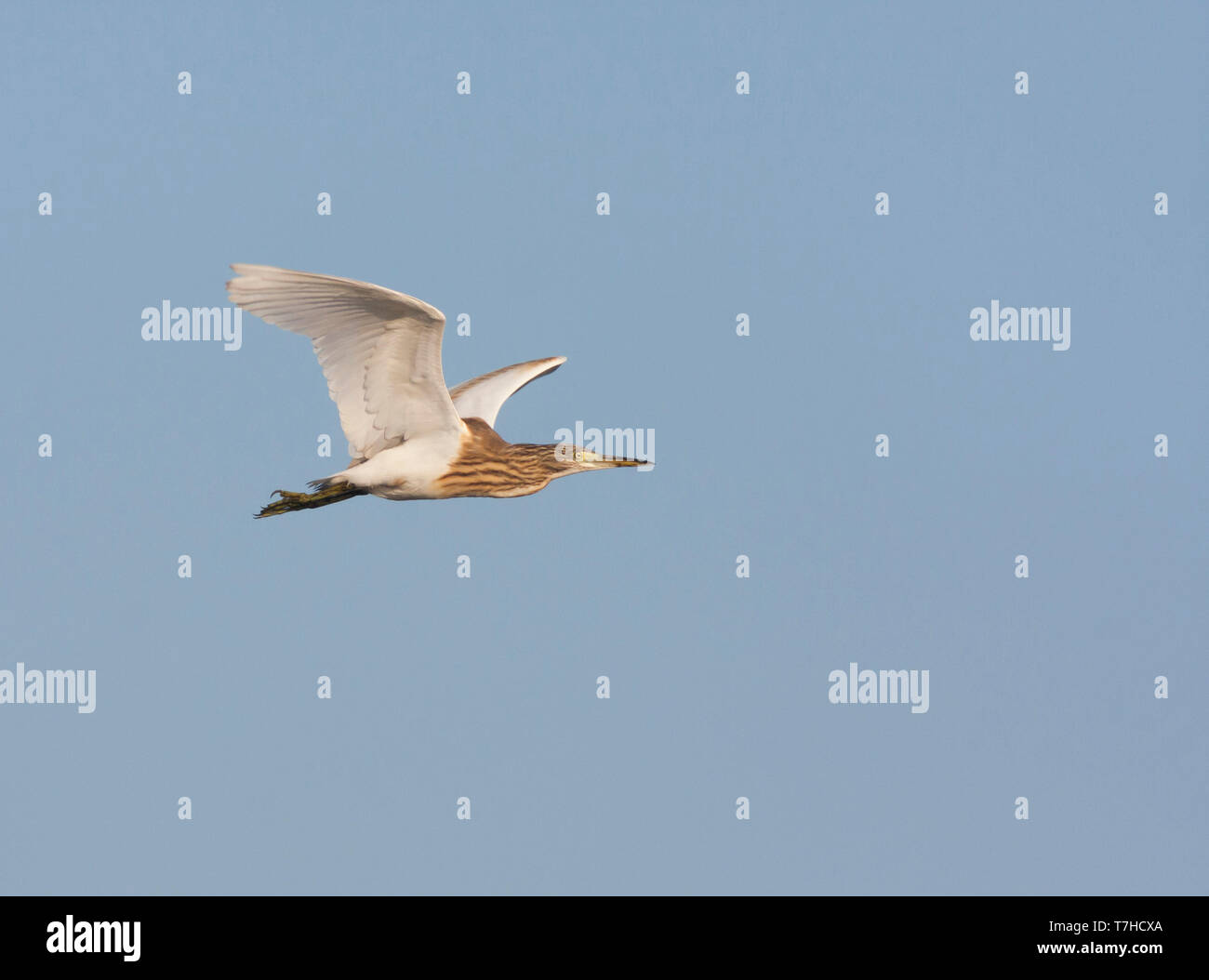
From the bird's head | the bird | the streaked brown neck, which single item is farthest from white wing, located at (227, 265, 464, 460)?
the bird's head

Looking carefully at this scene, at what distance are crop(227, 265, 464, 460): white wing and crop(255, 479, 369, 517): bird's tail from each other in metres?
0.42

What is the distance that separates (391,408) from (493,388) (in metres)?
3.18

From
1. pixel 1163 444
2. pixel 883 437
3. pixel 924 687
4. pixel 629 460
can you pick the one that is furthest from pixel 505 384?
pixel 924 687

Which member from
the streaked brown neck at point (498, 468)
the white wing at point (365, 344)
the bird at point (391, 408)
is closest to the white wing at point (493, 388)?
the bird at point (391, 408)

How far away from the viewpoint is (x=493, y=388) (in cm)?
2180

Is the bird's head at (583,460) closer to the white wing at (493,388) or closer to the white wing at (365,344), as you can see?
the white wing at (365,344)

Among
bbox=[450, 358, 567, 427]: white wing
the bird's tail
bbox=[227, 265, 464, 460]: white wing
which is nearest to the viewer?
bbox=[227, 265, 464, 460]: white wing

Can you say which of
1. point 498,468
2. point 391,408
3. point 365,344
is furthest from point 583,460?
point 365,344

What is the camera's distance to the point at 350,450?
756 inches

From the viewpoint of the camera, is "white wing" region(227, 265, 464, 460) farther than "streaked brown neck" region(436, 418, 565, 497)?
No

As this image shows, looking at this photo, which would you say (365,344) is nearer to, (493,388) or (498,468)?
(498,468)

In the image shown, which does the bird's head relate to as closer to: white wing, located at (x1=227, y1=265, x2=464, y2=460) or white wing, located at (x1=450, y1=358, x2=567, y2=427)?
white wing, located at (x1=227, y1=265, x2=464, y2=460)

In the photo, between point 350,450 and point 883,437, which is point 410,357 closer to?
point 350,450

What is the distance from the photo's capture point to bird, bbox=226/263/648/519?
56.1 feet
